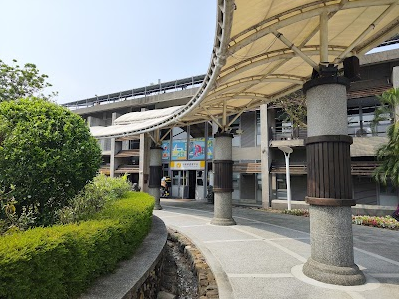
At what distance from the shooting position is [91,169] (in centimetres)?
630

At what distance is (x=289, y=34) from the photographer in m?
7.09

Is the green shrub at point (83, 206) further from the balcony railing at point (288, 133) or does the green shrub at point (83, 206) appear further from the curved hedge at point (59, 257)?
the balcony railing at point (288, 133)

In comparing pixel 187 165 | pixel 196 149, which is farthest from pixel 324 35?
pixel 187 165

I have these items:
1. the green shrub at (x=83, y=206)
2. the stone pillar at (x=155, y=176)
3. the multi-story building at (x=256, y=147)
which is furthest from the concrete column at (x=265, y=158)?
the green shrub at (x=83, y=206)

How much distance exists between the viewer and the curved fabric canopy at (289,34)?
558cm

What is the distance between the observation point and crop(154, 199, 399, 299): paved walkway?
4.89 metres

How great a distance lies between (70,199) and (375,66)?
18.8 meters

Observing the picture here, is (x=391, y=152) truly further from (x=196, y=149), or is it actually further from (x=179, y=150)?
(x=179, y=150)

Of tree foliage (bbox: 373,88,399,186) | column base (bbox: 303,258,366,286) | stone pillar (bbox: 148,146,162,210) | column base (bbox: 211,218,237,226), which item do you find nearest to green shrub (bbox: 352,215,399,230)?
tree foliage (bbox: 373,88,399,186)

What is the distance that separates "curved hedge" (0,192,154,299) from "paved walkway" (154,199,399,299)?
2.22m

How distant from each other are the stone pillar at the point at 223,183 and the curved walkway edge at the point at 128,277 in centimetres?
490

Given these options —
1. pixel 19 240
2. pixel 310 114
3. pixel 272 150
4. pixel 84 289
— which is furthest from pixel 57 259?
pixel 272 150

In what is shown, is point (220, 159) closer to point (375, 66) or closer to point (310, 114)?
point (310, 114)

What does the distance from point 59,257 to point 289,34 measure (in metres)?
7.16
